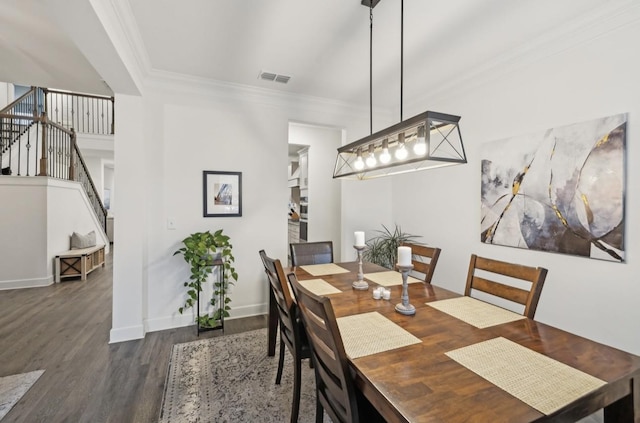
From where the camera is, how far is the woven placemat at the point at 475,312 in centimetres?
148

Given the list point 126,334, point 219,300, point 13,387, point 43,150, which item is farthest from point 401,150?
point 43,150

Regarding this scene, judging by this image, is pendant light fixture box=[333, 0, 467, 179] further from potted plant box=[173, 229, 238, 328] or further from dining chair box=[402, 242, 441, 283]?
potted plant box=[173, 229, 238, 328]

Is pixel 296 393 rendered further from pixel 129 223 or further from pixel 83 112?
pixel 83 112

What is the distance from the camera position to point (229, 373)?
89.5 inches

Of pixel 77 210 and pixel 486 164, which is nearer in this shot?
pixel 486 164

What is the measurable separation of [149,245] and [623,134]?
4.15 m

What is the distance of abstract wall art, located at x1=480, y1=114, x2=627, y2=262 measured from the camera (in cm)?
206

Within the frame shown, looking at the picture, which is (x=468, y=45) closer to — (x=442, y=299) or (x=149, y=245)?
(x=442, y=299)

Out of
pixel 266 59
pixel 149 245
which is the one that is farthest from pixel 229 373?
pixel 266 59

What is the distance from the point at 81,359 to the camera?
8.14ft

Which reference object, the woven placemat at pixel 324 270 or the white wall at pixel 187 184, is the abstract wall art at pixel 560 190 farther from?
the white wall at pixel 187 184

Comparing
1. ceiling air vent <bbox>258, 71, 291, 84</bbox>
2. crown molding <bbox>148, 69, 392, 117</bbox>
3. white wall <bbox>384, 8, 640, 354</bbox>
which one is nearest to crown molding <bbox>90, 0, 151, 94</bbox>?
crown molding <bbox>148, 69, 392, 117</bbox>

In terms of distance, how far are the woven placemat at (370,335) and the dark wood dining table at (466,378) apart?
0.12 feet

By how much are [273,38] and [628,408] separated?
9.73ft
